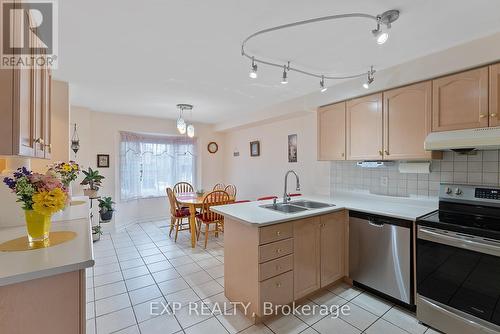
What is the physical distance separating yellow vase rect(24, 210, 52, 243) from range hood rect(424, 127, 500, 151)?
2.75 meters

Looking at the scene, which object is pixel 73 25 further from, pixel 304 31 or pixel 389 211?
pixel 389 211

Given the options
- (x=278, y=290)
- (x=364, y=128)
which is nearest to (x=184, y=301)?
(x=278, y=290)

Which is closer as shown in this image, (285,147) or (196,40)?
(196,40)

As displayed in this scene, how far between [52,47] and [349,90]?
2.91 m

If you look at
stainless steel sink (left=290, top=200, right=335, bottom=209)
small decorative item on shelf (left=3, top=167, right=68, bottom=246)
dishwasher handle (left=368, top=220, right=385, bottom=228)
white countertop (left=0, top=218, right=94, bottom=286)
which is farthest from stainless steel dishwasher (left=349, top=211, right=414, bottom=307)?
small decorative item on shelf (left=3, top=167, right=68, bottom=246)

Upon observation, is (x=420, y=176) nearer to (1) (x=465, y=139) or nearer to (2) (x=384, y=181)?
(2) (x=384, y=181)

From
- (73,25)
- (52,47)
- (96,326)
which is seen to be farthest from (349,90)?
(96,326)

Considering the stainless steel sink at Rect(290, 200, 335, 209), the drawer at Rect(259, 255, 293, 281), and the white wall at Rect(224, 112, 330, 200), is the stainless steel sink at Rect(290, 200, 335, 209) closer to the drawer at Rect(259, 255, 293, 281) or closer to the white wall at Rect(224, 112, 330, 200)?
the white wall at Rect(224, 112, 330, 200)

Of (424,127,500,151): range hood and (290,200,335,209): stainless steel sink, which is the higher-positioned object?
(424,127,500,151): range hood

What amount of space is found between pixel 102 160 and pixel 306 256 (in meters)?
4.08

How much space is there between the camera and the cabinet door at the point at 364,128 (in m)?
2.42

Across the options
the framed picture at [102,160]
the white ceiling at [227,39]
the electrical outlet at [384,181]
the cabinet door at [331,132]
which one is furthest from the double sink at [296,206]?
the framed picture at [102,160]

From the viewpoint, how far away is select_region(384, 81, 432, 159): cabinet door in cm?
209

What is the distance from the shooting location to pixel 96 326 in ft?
5.91
